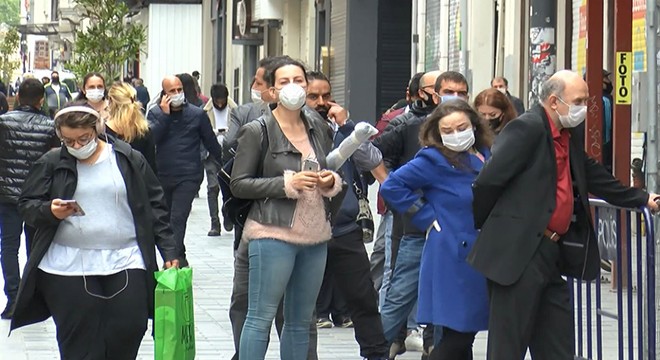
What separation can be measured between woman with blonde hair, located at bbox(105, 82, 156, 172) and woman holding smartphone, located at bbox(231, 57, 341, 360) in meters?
3.67

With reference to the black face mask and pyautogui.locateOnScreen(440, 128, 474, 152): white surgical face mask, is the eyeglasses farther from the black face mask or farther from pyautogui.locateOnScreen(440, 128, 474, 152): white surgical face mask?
the black face mask

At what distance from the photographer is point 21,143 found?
12.1 meters

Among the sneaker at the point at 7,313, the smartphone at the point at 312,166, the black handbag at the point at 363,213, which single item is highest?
the smartphone at the point at 312,166

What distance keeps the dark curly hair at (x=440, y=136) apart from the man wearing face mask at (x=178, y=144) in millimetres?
5726

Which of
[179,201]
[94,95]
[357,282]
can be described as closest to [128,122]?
[94,95]

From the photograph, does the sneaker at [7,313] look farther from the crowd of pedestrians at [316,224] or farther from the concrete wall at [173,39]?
the concrete wall at [173,39]

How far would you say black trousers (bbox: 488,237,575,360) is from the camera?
797 centimetres

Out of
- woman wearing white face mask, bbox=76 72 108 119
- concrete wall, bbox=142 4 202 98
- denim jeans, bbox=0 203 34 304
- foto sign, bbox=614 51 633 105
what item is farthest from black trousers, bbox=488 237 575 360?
concrete wall, bbox=142 4 202 98

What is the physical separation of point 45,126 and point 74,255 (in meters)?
4.49

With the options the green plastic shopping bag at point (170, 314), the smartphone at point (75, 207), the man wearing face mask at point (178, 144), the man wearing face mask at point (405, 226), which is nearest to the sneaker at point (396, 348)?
the man wearing face mask at point (405, 226)

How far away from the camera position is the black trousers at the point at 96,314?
308 inches

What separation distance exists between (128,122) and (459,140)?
411 cm

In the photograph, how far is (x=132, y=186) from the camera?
797 centimetres

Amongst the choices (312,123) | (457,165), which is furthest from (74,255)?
(457,165)
